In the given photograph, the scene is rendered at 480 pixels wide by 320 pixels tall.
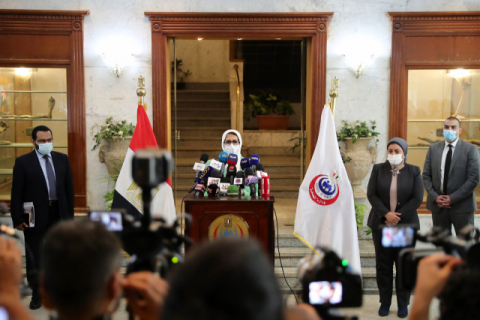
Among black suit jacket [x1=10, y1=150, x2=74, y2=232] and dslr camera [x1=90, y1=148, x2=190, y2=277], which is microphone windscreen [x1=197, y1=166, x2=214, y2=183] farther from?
dslr camera [x1=90, y1=148, x2=190, y2=277]

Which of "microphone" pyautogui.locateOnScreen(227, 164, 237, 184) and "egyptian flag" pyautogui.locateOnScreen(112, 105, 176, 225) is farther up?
"microphone" pyautogui.locateOnScreen(227, 164, 237, 184)

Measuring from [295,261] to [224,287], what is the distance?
185 inches

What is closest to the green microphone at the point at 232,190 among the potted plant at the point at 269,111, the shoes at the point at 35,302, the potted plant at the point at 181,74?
the shoes at the point at 35,302

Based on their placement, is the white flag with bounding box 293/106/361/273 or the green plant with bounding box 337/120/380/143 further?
the green plant with bounding box 337/120/380/143

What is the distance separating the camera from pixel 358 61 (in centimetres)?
575

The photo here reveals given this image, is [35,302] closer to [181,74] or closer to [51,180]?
[51,180]

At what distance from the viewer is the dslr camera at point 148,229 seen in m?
1.25

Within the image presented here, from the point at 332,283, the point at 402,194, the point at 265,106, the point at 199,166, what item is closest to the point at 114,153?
the point at 199,166

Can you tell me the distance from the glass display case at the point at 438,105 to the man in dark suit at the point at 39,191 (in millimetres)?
4121

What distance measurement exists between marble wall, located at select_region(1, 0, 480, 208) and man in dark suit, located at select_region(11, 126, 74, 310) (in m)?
1.45

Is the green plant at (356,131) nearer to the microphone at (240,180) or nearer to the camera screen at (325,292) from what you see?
the microphone at (240,180)

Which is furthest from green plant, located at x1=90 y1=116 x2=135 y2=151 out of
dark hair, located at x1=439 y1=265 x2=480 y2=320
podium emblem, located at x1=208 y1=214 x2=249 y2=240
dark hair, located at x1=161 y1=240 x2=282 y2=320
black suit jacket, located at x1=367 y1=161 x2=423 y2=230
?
dark hair, located at x1=161 y1=240 x2=282 y2=320

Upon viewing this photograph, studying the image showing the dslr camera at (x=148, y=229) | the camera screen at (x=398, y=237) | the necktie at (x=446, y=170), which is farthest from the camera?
the necktie at (x=446, y=170)

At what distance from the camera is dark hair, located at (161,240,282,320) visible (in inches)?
28.7
